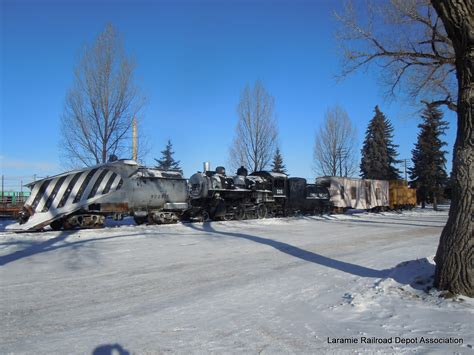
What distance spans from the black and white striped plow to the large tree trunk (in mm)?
13239

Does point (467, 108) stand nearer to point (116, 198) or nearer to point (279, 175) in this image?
point (116, 198)

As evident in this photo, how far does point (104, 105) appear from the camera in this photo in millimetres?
23203

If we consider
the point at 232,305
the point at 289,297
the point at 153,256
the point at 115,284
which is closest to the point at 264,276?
the point at 289,297

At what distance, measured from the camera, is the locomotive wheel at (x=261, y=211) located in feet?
81.1

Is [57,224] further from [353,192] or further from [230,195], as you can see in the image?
[353,192]

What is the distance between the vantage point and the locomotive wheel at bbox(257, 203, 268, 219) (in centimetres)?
2473

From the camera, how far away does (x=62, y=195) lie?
49.0 ft

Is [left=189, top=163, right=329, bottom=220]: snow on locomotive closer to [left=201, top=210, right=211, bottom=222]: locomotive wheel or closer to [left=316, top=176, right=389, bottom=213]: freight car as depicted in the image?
[left=201, top=210, right=211, bottom=222]: locomotive wheel

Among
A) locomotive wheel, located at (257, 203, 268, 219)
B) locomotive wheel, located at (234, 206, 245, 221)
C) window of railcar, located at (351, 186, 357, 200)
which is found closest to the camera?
locomotive wheel, located at (234, 206, 245, 221)

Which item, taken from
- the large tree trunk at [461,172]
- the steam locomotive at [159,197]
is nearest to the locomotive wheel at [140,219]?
the steam locomotive at [159,197]

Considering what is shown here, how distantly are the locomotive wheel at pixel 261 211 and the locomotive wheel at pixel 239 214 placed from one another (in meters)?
1.40

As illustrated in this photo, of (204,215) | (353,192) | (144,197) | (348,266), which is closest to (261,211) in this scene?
(204,215)

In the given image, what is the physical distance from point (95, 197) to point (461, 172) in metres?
13.4

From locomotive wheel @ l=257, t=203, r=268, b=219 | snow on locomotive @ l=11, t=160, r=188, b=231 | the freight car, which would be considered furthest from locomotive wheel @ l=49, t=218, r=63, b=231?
the freight car
